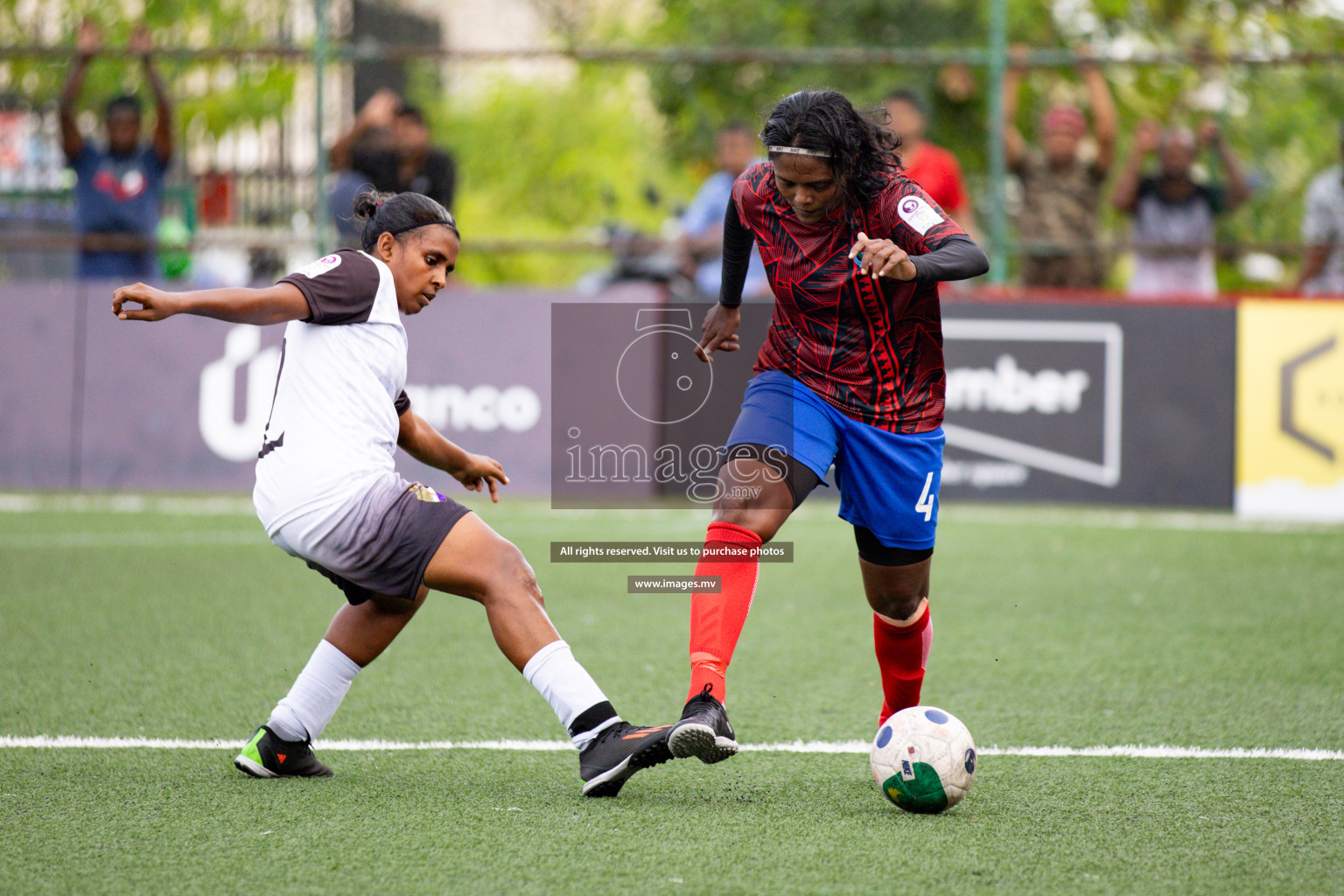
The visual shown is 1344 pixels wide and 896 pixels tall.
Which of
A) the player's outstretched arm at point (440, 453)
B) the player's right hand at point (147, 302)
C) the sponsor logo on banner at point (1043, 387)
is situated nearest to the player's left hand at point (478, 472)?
the player's outstretched arm at point (440, 453)

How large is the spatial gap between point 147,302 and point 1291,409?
8304 mm

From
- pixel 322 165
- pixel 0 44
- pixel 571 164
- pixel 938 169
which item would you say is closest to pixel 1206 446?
pixel 938 169

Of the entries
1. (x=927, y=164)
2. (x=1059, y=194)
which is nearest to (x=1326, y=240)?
(x=1059, y=194)

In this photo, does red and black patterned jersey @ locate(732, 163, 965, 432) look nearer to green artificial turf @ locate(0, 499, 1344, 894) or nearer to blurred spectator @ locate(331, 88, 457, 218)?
green artificial turf @ locate(0, 499, 1344, 894)

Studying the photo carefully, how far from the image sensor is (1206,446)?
9891mm

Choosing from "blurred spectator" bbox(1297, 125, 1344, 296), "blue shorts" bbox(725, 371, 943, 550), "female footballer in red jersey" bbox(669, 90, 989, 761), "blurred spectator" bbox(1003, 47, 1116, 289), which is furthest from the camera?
"blurred spectator" bbox(1003, 47, 1116, 289)

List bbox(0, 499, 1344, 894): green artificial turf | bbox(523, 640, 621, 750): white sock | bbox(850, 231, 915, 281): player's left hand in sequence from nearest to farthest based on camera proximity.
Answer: bbox(0, 499, 1344, 894): green artificial turf
bbox(850, 231, 915, 281): player's left hand
bbox(523, 640, 621, 750): white sock

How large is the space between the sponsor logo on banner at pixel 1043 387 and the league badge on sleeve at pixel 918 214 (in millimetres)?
6119

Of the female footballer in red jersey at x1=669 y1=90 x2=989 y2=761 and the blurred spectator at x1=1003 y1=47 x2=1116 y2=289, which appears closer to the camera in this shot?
the female footballer in red jersey at x1=669 y1=90 x2=989 y2=761

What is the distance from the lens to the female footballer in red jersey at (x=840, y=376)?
3.75m

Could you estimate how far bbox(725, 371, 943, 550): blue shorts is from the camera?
3.89 m

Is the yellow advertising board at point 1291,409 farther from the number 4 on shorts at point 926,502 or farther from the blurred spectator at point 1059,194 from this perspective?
the number 4 on shorts at point 926,502

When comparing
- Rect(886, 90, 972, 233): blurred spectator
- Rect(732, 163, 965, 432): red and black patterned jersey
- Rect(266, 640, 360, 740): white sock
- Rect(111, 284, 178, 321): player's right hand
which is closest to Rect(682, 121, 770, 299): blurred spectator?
Rect(886, 90, 972, 233): blurred spectator

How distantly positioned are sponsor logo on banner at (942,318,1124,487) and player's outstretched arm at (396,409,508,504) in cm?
624
